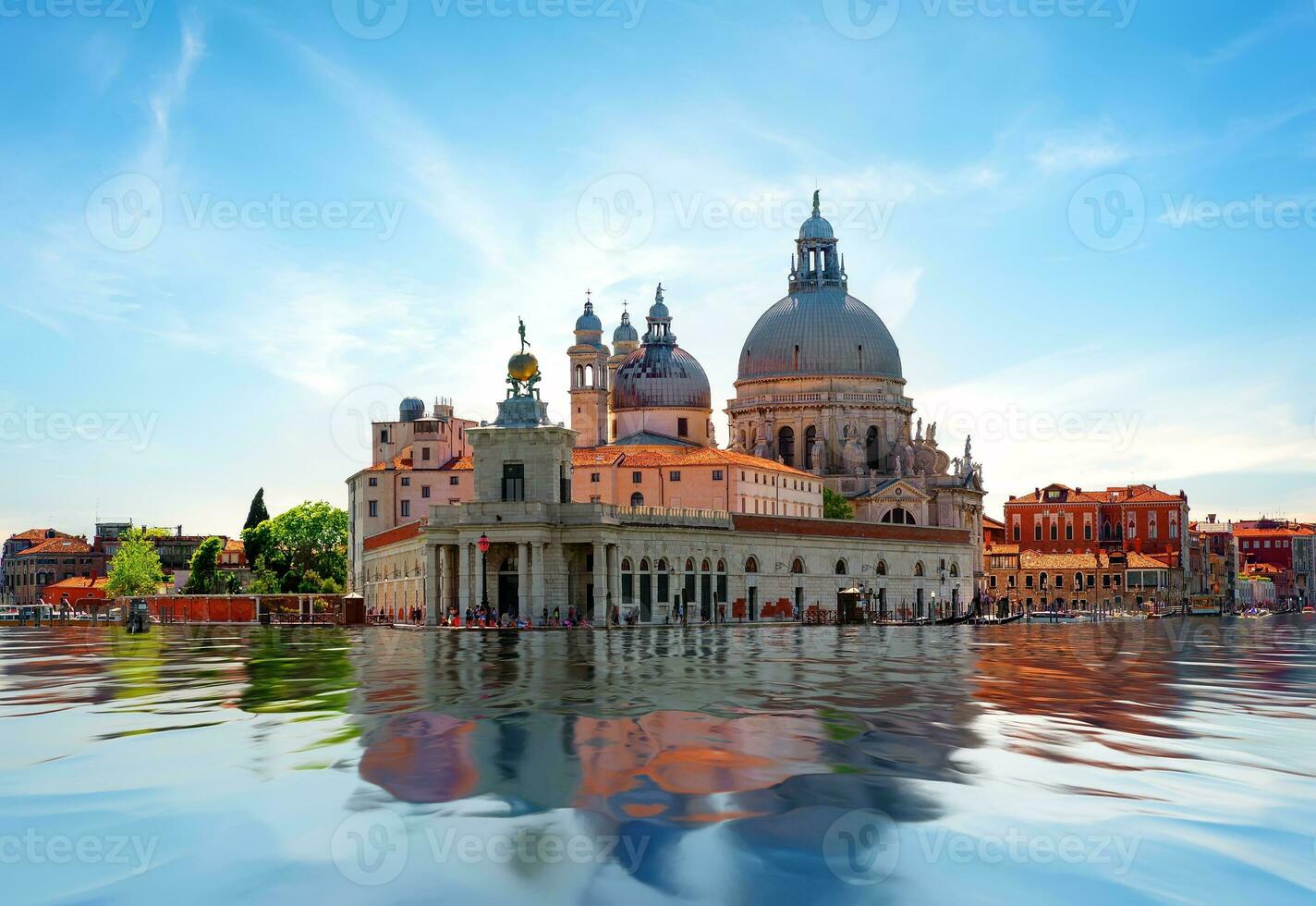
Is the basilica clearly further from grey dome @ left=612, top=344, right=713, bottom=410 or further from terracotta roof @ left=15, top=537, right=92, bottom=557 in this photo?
terracotta roof @ left=15, top=537, right=92, bottom=557

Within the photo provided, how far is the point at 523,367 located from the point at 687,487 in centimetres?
1834

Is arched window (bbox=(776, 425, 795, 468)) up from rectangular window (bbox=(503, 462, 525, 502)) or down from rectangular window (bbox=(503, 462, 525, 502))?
up

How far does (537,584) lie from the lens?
74.3 meters

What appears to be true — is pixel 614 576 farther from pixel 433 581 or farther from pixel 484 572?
pixel 433 581

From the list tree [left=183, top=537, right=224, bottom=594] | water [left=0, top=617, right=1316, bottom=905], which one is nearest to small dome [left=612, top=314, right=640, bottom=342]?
tree [left=183, top=537, right=224, bottom=594]

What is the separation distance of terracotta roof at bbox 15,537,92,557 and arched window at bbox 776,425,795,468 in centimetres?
10210

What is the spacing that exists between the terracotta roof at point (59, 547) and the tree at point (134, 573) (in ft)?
155

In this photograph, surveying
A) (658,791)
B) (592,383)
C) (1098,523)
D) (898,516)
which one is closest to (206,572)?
(592,383)

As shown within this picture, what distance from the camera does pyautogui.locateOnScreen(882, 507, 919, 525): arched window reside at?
113688 mm

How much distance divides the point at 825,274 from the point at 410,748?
360ft

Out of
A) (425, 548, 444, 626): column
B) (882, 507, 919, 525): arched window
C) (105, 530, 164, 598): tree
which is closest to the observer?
(425, 548, 444, 626): column

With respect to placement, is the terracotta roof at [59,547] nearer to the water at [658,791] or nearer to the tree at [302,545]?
the tree at [302,545]

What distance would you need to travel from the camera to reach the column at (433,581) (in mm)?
76812

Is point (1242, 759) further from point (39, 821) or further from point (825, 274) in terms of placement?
point (825, 274)
